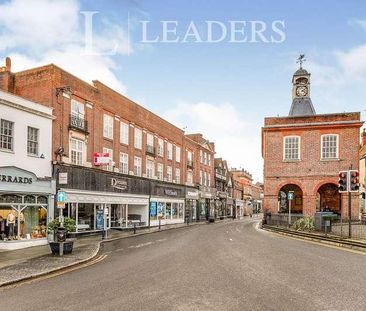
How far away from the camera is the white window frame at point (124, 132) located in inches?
1370

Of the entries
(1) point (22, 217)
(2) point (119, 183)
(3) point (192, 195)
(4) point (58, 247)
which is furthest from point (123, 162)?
(3) point (192, 195)

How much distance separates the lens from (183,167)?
50875mm

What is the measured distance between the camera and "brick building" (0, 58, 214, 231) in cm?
2567

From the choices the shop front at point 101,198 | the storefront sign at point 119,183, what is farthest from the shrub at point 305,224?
the storefront sign at point 119,183

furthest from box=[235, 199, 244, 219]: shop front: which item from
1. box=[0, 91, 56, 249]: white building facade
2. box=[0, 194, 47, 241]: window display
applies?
box=[0, 194, 47, 241]: window display

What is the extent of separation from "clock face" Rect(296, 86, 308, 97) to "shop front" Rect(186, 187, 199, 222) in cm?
1881

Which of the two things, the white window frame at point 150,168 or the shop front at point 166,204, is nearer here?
the white window frame at point 150,168

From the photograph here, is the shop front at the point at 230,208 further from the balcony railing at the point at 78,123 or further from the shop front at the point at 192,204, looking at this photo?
the balcony railing at the point at 78,123

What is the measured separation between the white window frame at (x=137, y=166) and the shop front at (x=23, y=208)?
1423cm

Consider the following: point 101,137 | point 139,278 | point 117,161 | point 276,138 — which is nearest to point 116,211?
point 117,161

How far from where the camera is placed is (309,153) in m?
36.3

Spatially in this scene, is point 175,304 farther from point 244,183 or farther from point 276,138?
point 244,183

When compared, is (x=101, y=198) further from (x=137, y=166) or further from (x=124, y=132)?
(x=137, y=166)

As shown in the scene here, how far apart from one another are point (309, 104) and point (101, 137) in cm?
2317
